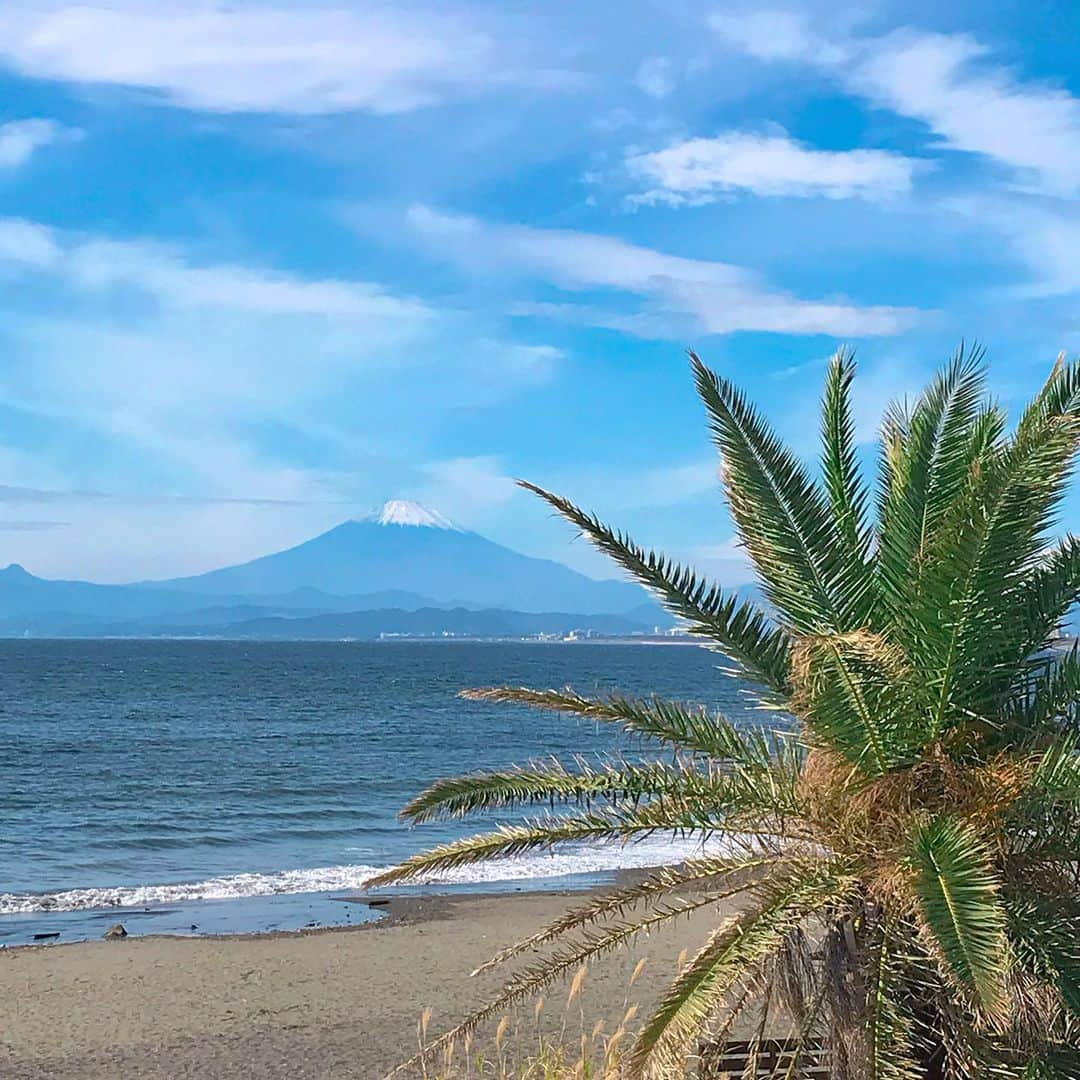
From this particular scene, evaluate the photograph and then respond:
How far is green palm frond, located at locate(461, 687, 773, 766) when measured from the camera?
22.1ft

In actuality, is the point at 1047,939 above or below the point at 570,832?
below

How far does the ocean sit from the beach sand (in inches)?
74.6

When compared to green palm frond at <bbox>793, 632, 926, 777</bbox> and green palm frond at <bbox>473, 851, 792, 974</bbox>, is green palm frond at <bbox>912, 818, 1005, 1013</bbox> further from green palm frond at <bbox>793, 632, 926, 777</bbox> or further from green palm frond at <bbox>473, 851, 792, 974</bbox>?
green palm frond at <bbox>473, 851, 792, 974</bbox>

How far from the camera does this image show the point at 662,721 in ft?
22.5

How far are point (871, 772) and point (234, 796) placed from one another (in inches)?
1204

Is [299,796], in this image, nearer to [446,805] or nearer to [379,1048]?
[379,1048]

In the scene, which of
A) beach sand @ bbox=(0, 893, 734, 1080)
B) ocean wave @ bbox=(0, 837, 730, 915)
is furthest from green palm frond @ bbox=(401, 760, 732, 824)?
ocean wave @ bbox=(0, 837, 730, 915)

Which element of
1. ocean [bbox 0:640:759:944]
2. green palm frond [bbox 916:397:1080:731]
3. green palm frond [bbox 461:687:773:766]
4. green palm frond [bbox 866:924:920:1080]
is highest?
green palm frond [bbox 916:397:1080:731]

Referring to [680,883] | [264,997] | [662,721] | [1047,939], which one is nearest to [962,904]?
[1047,939]

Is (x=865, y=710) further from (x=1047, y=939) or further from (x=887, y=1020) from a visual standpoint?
(x=887, y=1020)

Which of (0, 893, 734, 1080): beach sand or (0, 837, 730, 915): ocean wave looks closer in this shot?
(0, 893, 734, 1080): beach sand

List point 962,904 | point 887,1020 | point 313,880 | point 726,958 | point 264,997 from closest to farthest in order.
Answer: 1. point 962,904
2. point 726,958
3. point 887,1020
4. point 264,997
5. point 313,880

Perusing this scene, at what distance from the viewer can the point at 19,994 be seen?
48.0 feet

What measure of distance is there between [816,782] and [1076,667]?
1.29 m
